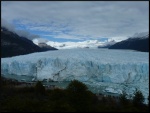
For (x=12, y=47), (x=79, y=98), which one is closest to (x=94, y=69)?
(x=79, y=98)

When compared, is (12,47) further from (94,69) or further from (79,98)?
(79,98)

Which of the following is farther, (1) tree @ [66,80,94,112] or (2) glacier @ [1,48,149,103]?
(2) glacier @ [1,48,149,103]

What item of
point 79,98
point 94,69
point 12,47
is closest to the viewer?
point 79,98

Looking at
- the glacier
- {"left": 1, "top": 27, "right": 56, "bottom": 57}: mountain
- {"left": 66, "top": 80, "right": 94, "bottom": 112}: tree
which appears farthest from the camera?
{"left": 1, "top": 27, "right": 56, "bottom": 57}: mountain

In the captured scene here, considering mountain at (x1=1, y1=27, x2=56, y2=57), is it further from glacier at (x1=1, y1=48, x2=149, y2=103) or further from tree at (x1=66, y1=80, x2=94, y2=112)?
tree at (x1=66, y1=80, x2=94, y2=112)

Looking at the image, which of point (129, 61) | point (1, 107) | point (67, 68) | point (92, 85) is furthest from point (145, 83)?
point (1, 107)

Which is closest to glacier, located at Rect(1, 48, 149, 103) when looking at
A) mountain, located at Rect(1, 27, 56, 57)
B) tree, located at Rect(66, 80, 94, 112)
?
tree, located at Rect(66, 80, 94, 112)

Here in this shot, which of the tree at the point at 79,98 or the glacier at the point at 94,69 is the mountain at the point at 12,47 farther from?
the tree at the point at 79,98

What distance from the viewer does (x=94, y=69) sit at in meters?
22.1

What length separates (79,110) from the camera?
32.1 ft

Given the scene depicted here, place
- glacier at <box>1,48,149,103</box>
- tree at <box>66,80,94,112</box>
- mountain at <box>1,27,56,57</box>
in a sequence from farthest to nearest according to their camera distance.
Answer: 1. mountain at <box>1,27,56,57</box>
2. glacier at <box>1,48,149,103</box>
3. tree at <box>66,80,94,112</box>

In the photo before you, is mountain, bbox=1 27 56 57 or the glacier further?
mountain, bbox=1 27 56 57

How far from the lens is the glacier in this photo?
20531 millimetres

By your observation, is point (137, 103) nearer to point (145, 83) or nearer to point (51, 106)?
point (51, 106)
